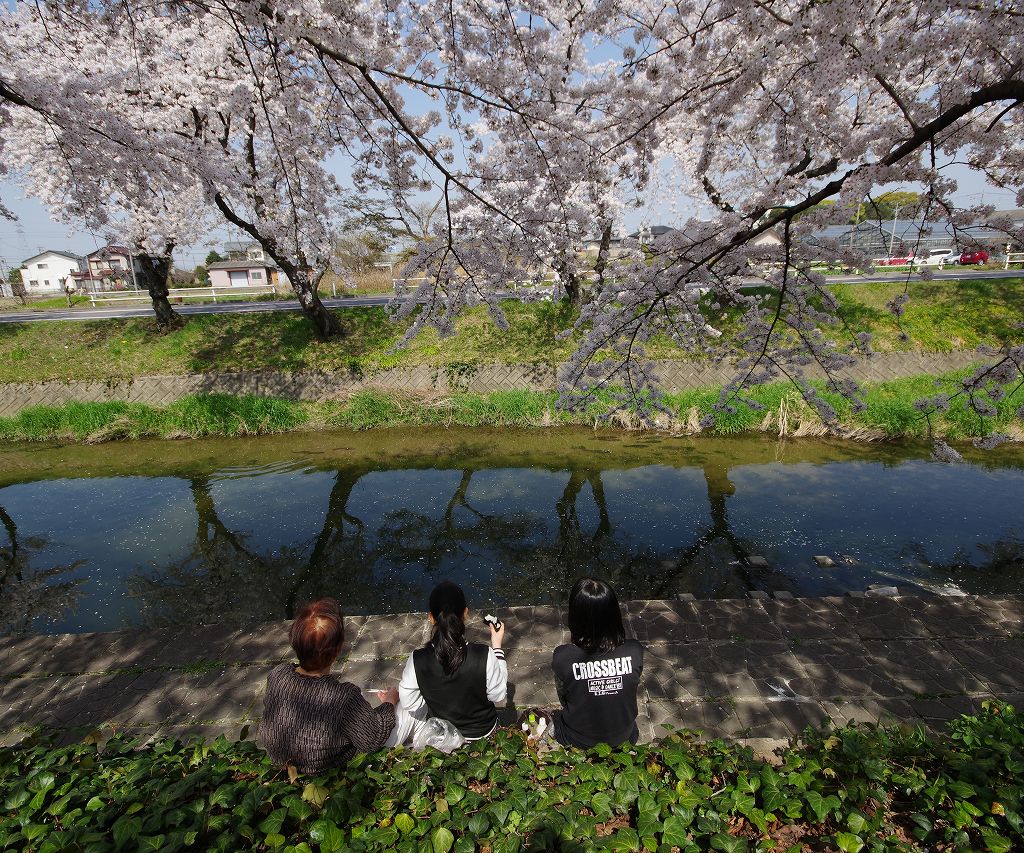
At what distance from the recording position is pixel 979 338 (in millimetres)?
11969

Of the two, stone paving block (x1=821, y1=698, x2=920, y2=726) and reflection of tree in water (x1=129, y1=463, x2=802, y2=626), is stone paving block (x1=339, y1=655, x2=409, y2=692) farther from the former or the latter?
stone paving block (x1=821, y1=698, x2=920, y2=726)

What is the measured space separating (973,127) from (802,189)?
109cm

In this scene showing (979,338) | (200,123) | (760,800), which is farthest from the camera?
(979,338)

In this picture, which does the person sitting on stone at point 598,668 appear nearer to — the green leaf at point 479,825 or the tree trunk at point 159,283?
the green leaf at point 479,825

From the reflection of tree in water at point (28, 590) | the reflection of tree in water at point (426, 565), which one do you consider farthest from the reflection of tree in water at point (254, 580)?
the reflection of tree in water at point (28, 590)

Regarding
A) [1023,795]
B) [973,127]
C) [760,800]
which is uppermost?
[973,127]

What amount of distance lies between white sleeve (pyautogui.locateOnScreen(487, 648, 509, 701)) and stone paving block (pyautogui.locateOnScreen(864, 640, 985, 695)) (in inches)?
121

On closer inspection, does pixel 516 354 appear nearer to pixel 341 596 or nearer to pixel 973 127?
pixel 341 596

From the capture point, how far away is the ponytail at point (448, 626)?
2439mm

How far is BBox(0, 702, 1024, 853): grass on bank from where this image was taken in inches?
64.1

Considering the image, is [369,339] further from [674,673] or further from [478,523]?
[674,673]

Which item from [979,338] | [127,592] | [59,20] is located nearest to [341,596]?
[127,592]

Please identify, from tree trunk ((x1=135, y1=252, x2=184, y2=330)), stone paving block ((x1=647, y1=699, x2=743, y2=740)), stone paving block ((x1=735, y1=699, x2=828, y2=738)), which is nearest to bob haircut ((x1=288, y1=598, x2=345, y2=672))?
stone paving block ((x1=647, y1=699, x2=743, y2=740))

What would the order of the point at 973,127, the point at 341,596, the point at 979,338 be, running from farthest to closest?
the point at 979,338 → the point at 341,596 → the point at 973,127
